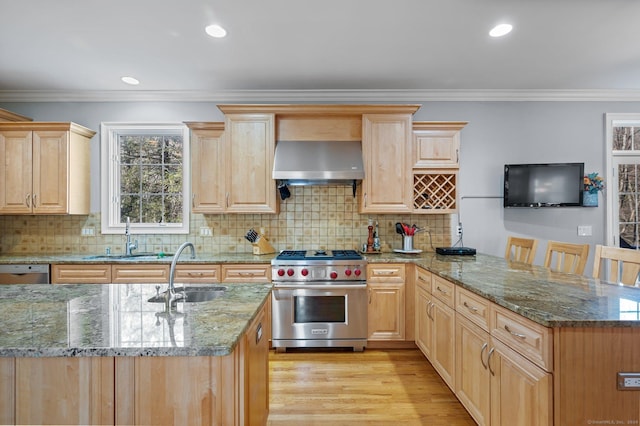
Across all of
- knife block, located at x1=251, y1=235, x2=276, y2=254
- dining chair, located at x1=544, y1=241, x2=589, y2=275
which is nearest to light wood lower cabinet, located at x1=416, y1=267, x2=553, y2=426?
dining chair, located at x1=544, y1=241, x2=589, y2=275

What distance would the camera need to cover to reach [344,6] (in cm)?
219

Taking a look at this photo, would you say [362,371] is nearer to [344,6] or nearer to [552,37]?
[344,6]

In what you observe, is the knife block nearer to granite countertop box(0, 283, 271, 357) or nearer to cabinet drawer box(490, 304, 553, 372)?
granite countertop box(0, 283, 271, 357)

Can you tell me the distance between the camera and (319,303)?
10.2ft

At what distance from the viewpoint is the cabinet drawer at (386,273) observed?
125 inches

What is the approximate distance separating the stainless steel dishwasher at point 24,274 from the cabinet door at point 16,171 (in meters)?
0.62

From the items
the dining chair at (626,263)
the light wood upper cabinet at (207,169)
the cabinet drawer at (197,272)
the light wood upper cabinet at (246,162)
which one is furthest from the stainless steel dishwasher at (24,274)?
the dining chair at (626,263)

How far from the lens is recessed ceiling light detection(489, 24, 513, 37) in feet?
7.94

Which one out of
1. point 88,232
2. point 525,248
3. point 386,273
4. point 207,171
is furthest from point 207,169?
point 525,248

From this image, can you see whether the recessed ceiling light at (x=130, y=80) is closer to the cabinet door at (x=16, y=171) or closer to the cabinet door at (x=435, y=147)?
the cabinet door at (x=16, y=171)

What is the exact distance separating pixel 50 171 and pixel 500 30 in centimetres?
443

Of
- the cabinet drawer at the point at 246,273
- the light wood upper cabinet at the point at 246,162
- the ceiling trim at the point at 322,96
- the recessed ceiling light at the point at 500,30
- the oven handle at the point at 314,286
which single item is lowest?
the oven handle at the point at 314,286

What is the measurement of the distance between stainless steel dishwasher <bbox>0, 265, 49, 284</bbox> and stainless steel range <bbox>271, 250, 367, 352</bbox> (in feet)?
7.32

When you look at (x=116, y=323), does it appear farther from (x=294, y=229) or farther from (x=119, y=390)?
(x=294, y=229)
